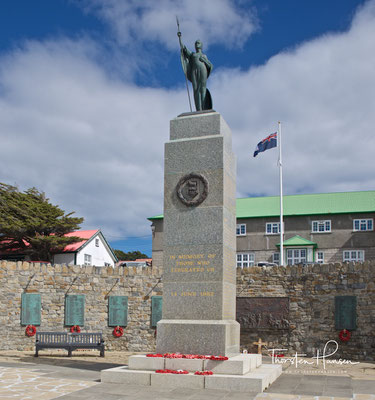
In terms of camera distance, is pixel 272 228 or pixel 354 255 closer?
pixel 354 255

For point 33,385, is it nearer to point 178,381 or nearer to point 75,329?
point 178,381

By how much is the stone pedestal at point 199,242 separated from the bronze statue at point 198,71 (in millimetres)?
628

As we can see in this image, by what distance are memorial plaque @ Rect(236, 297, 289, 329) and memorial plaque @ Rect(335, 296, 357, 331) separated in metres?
1.62

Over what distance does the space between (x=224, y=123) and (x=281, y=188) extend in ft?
47.7

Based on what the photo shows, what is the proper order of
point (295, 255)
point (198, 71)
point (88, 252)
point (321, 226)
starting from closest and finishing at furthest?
point (198, 71)
point (295, 255)
point (321, 226)
point (88, 252)

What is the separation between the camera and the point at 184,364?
9.07m

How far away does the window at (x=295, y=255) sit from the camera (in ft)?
116

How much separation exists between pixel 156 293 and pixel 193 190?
8.50 m

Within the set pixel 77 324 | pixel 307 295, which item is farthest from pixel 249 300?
pixel 77 324

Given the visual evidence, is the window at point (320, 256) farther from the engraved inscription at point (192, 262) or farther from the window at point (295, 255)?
the engraved inscription at point (192, 262)

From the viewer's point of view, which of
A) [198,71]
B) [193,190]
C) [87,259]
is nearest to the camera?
[193,190]

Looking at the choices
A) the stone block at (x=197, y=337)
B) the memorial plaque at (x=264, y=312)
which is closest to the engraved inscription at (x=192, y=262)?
the stone block at (x=197, y=337)

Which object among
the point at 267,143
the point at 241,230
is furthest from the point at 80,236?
the point at 267,143

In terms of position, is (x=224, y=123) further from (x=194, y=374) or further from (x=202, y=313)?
(x=194, y=374)
